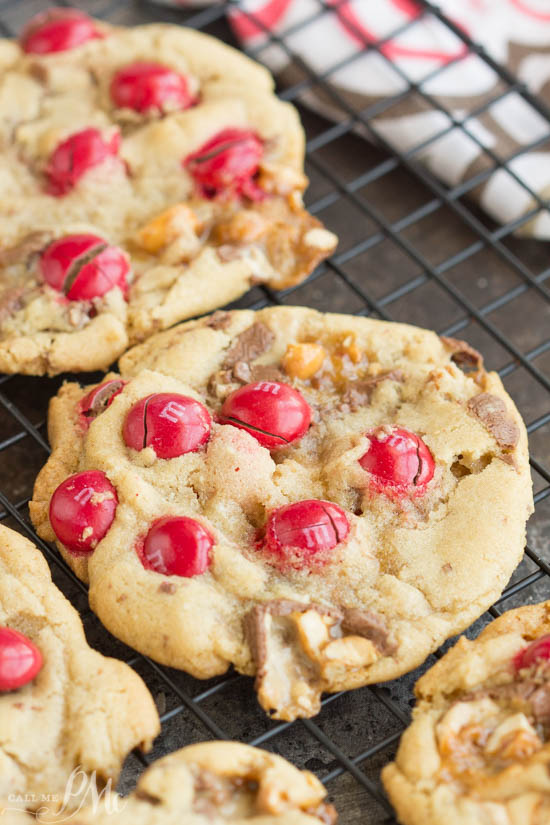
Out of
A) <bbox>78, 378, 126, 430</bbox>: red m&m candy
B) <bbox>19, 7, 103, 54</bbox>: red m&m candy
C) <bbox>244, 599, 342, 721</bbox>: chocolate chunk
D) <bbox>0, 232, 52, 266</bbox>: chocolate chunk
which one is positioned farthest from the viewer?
<bbox>19, 7, 103, 54</bbox>: red m&m candy

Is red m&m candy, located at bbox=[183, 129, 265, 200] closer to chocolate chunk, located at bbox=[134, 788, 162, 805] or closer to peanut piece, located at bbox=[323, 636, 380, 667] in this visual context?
peanut piece, located at bbox=[323, 636, 380, 667]

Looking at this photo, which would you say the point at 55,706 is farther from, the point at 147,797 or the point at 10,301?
the point at 10,301

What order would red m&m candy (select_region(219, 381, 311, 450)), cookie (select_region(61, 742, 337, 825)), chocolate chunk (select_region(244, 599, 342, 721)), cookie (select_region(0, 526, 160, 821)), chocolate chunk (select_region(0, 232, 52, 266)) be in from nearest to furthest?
cookie (select_region(61, 742, 337, 825)) → cookie (select_region(0, 526, 160, 821)) → chocolate chunk (select_region(244, 599, 342, 721)) → red m&m candy (select_region(219, 381, 311, 450)) → chocolate chunk (select_region(0, 232, 52, 266))

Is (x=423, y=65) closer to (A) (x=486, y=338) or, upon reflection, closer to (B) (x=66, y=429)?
(A) (x=486, y=338)

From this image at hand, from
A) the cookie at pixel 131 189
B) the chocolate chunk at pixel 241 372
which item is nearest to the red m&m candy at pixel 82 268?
the cookie at pixel 131 189

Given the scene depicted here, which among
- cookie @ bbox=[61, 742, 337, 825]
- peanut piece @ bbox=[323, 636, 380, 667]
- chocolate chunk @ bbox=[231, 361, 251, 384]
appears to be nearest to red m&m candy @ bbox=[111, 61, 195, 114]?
chocolate chunk @ bbox=[231, 361, 251, 384]

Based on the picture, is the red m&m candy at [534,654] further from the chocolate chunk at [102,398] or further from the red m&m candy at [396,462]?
the chocolate chunk at [102,398]

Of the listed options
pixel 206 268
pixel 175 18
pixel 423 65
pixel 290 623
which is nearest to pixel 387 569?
pixel 290 623

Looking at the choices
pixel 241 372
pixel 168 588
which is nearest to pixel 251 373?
pixel 241 372
